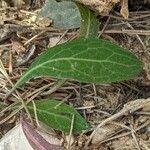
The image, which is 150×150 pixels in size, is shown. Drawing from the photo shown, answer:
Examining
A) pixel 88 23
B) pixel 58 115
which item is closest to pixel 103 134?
pixel 58 115

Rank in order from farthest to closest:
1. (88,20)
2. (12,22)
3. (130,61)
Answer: (12,22)
(88,20)
(130,61)

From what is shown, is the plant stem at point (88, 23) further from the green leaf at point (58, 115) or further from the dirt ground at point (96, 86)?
the green leaf at point (58, 115)

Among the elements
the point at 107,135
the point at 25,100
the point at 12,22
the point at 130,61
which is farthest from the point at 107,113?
the point at 12,22

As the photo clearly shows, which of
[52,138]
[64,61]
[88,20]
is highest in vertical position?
[88,20]

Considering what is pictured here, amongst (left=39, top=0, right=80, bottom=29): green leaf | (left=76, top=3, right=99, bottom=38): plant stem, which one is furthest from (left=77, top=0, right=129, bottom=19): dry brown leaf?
(left=39, top=0, right=80, bottom=29): green leaf

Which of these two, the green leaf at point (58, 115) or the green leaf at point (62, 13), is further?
the green leaf at point (62, 13)

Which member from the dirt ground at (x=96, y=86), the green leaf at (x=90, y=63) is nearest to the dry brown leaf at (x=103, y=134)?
the dirt ground at (x=96, y=86)

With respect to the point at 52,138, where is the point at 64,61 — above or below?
above

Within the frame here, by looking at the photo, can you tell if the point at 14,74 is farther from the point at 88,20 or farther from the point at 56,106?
the point at 88,20
